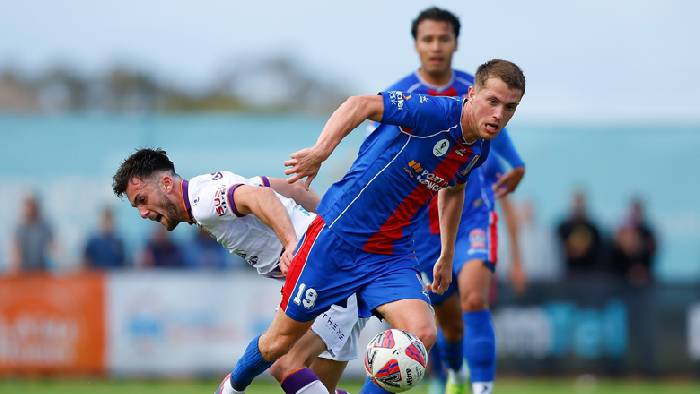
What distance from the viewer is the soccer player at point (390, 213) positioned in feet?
23.5

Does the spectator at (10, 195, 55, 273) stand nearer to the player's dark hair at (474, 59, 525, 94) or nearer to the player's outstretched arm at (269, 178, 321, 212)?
the player's outstretched arm at (269, 178, 321, 212)

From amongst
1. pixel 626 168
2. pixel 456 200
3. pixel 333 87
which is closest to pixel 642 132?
pixel 626 168

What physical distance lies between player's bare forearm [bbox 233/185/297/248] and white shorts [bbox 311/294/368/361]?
90 cm

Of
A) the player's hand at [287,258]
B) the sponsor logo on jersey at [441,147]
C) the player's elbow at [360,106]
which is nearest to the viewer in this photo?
the player's elbow at [360,106]

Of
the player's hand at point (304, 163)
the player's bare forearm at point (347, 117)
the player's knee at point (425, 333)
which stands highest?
the player's bare forearm at point (347, 117)

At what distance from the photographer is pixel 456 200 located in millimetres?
7977

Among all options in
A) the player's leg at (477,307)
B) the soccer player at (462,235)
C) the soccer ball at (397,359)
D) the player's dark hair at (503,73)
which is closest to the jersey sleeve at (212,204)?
the soccer ball at (397,359)

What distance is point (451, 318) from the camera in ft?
31.1

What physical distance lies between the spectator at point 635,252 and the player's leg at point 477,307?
685 centimetres

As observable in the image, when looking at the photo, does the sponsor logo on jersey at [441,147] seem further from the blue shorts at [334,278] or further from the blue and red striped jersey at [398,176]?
the blue shorts at [334,278]

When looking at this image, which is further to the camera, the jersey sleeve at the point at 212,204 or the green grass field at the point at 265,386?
the green grass field at the point at 265,386

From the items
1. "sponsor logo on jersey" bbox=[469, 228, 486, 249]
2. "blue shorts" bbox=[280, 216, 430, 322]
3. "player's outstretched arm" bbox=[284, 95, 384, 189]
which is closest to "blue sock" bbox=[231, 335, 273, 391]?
"blue shorts" bbox=[280, 216, 430, 322]

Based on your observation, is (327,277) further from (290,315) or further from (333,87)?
(333,87)

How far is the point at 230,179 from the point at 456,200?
1.52 meters
